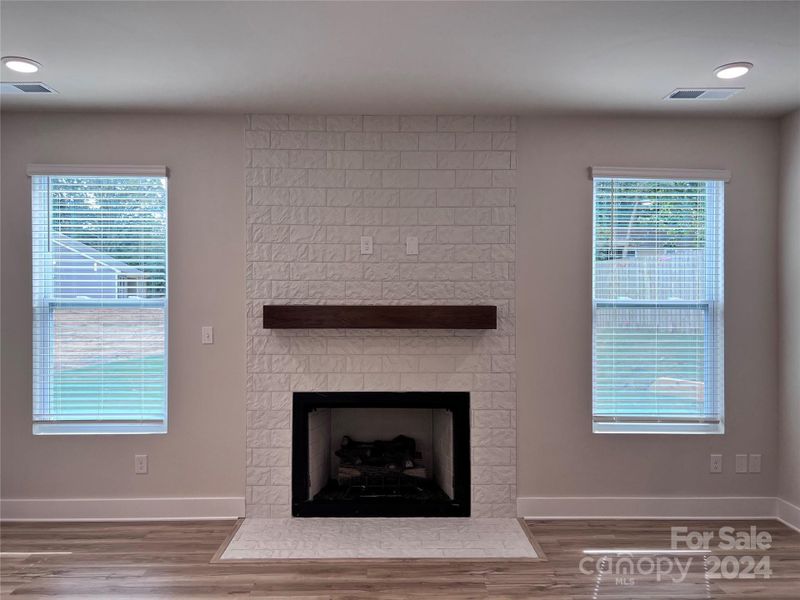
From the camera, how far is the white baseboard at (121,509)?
3.52m

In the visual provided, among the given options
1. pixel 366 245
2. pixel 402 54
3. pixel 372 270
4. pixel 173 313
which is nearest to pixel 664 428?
pixel 372 270

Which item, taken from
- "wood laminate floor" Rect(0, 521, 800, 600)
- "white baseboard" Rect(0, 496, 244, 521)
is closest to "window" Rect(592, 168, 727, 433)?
"wood laminate floor" Rect(0, 521, 800, 600)

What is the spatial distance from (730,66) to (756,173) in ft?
3.65

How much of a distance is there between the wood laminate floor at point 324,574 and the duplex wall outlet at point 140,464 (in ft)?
1.17

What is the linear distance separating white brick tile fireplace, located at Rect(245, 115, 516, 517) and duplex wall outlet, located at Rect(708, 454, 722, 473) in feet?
4.04

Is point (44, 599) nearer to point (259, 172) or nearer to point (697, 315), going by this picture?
point (259, 172)

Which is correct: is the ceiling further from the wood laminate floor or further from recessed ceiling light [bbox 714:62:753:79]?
the wood laminate floor

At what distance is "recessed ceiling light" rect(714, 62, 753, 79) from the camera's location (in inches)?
109

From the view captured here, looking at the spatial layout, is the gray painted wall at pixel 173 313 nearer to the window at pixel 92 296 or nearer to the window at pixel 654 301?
the window at pixel 92 296

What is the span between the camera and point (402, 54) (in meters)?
2.66

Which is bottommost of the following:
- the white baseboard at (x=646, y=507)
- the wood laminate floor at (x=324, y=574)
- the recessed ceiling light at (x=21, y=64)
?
the wood laminate floor at (x=324, y=574)

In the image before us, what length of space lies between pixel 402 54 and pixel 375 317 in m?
1.48

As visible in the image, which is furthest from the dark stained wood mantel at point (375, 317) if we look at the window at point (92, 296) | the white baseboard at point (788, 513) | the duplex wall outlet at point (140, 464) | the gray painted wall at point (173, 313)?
the white baseboard at point (788, 513)

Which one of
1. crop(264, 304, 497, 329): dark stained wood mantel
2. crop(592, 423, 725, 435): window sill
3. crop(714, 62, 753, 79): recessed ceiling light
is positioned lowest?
crop(592, 423, 725, 435): window sill
